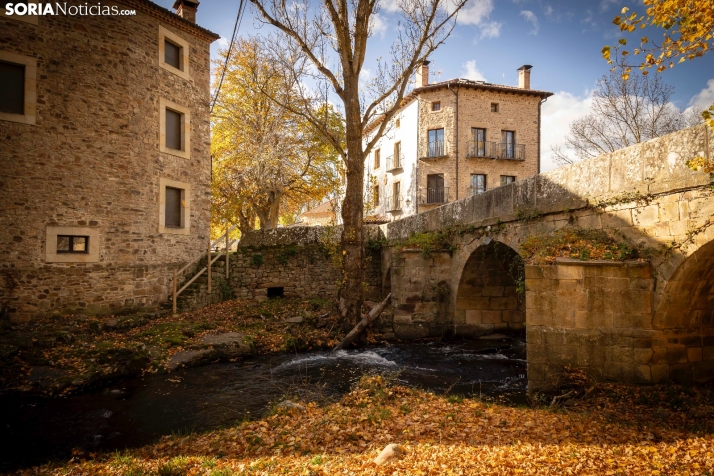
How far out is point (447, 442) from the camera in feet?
15.2

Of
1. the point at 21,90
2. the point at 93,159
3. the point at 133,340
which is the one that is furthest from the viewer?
the point at 93,159

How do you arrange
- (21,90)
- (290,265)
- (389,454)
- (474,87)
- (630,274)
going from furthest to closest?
1. (474,87)
2. (290,265)
3. (21,90)
4. (630,274)
5. (389,454)

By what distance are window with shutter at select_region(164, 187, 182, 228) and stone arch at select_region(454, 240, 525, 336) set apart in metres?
9.41

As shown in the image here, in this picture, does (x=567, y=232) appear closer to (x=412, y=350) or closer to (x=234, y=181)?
(x=412, y=350)

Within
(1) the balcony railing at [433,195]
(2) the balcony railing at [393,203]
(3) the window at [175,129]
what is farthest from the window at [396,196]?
(3) the window at [175,129]

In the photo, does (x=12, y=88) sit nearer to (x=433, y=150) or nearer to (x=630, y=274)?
(x=630, y=274)

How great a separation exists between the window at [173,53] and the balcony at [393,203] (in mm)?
16543

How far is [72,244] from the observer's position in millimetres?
11734

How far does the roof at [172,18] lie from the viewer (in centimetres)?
1291

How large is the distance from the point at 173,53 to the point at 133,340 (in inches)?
381

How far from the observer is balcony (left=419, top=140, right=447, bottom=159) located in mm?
Answer: 26183

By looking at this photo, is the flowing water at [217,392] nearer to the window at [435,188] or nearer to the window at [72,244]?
the window at [72,244]

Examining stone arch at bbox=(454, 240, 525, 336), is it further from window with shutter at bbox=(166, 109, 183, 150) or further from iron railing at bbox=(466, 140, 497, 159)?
iron railing at bbox=(466, 140, 497, 159)

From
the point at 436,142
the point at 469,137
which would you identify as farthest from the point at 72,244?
the point at 469,137
